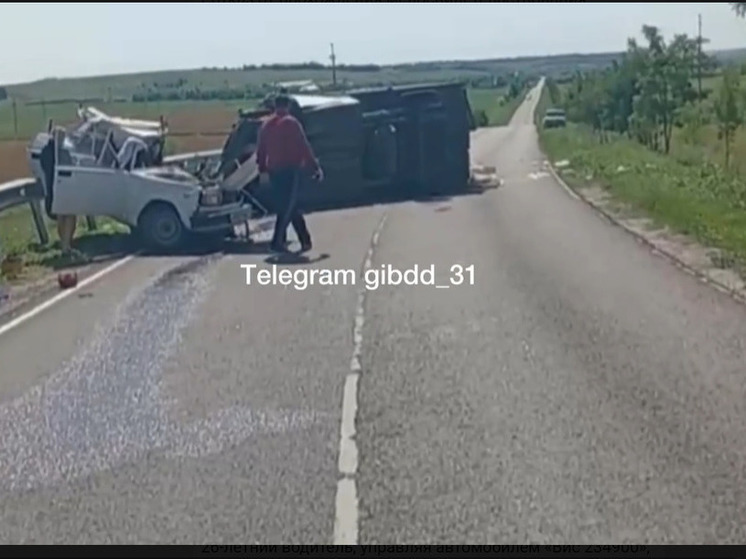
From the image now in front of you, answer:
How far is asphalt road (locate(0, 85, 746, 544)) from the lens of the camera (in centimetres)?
656

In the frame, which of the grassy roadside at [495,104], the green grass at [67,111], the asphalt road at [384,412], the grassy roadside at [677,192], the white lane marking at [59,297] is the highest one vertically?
the green grass at [67,111]

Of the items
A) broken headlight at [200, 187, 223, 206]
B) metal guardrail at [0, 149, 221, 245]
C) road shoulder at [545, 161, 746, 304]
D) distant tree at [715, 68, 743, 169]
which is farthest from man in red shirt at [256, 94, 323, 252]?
distant tree at [715, 68, 743, 169]

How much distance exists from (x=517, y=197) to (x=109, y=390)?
19809 mm

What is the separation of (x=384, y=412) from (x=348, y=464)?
1.21 m

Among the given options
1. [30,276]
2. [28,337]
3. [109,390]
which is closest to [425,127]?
[30,276]

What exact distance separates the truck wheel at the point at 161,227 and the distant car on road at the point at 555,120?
72.7 metres

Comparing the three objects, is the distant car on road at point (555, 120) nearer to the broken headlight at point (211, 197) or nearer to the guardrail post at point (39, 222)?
the broken headlight at point (211, 197)

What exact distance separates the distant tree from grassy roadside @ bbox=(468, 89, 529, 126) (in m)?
64.6

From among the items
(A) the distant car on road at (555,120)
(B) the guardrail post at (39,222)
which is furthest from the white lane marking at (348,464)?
(A) the distant car on road at (555,120)

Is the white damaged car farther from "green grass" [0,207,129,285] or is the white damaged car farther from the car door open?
"green grass" [0,207,129,285]

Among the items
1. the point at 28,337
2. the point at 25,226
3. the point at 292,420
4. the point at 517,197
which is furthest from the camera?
the point at 517,197

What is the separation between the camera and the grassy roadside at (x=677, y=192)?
18.5 metres

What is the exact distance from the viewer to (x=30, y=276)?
55.8 ft

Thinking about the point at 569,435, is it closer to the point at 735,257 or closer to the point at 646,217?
the point at 735,257
